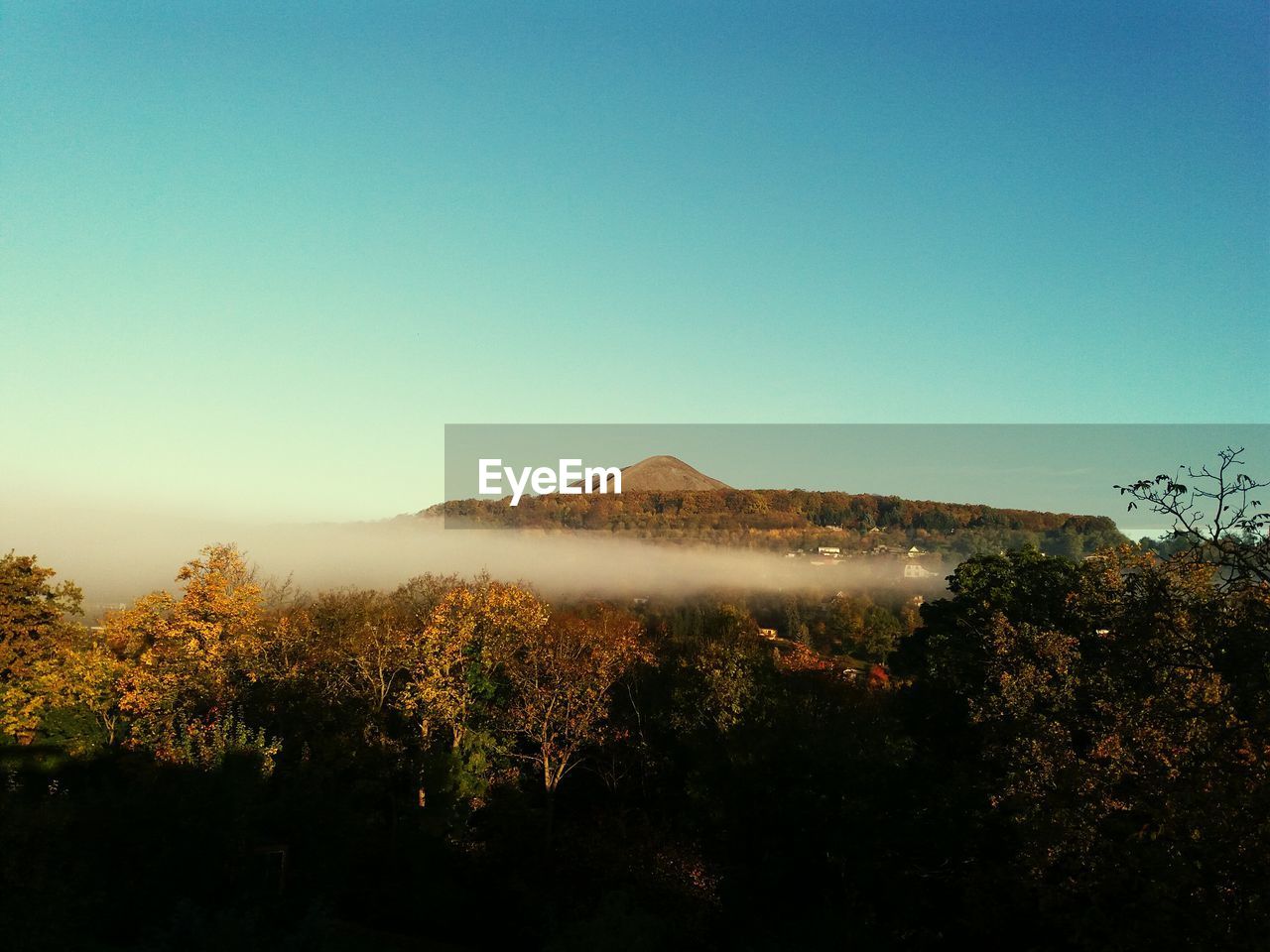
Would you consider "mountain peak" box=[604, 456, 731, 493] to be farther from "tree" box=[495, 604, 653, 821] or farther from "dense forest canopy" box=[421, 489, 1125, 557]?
"tree" box=[495, 604, 653, 821]

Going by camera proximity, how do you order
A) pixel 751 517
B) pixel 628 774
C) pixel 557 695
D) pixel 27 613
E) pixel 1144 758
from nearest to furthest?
pixel 1144 758 → pixel 557 695 → pixel 628 774 → pixel 27 613 → pixel 751 517

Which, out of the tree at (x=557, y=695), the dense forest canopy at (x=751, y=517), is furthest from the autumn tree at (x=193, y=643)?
the dense forest canopy at (x=751, y=517)

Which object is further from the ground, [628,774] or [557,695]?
[557,695]

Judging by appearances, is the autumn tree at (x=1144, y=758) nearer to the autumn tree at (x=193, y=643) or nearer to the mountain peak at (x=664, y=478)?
the autumn tree at (x=193, y=643)

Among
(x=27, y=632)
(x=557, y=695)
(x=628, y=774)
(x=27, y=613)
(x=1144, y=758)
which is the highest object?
(x=1144, y=758)

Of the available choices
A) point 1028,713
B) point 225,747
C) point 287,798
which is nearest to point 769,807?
point 1028,713

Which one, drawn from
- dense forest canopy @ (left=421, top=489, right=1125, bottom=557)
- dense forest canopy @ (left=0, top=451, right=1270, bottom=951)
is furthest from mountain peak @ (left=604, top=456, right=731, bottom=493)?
dense forest canopy @ (left=0, top=451, right=1270, bottom=951)

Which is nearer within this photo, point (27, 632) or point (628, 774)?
point (628, 774)

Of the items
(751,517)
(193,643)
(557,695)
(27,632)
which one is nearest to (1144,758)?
(557,695)

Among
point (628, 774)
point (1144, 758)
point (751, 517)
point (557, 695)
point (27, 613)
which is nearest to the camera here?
point (1144, 758)

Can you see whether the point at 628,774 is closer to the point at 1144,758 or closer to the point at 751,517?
the point at 1144,758

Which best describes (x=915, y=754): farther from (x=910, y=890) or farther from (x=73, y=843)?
(x=73, y=843)
